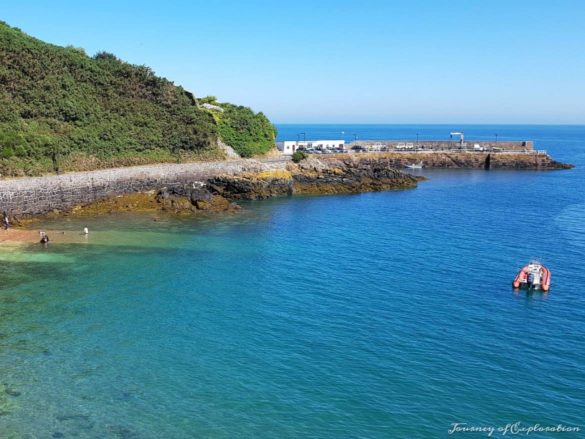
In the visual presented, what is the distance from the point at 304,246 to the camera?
41.9 m

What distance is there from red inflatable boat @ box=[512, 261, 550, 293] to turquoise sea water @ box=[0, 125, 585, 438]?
32.1 inches

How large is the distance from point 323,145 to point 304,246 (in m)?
61.4

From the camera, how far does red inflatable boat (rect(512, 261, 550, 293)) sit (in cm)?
3174

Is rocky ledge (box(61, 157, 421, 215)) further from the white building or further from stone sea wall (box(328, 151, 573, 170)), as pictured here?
stone sea wall (box(328, 151, 573, 170))

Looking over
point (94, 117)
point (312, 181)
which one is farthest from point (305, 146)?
point (94, 117)

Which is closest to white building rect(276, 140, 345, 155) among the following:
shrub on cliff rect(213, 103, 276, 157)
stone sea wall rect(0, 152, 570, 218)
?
shrub on cliff rect(213, 103, 276, 157)

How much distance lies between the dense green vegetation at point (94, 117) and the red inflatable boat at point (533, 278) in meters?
43.2

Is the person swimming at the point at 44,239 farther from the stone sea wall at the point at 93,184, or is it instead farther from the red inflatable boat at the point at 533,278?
the red inflatable boat at the point at 533,278

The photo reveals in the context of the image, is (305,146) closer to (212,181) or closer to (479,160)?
(212,181)

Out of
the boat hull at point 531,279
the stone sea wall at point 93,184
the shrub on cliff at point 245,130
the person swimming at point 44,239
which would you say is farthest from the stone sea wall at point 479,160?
the person swimming at point 44,239

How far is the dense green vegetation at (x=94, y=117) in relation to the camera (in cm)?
5422

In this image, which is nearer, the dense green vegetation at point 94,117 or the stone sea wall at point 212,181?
the stone sea wall at point 212,181

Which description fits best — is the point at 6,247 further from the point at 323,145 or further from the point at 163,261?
the point at 323,145

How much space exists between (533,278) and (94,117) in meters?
51.7
